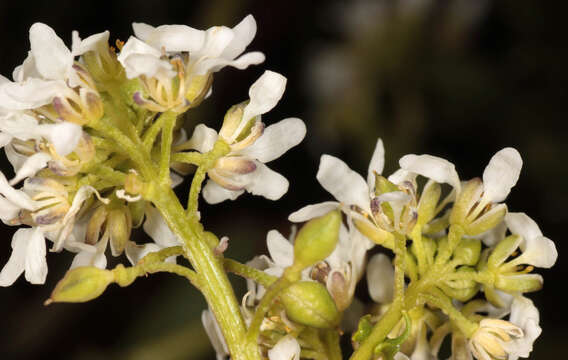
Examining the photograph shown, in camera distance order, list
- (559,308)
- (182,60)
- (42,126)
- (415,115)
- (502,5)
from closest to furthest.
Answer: (42,126), (182,60), (559,308), (415,115), (502,5)

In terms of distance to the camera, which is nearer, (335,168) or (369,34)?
(335,168)

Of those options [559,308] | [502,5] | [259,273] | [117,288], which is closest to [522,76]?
[502,5]

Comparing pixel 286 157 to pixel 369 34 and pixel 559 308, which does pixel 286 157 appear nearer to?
pixel 369 34

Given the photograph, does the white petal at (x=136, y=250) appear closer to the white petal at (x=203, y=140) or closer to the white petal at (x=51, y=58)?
the white petal at (x=203, y=140)

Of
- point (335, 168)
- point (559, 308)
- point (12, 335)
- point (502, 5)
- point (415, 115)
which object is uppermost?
point (335, 168)

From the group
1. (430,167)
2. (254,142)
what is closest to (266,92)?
(254,142)

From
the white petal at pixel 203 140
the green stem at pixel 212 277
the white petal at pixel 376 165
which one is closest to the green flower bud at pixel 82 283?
the green stem at pixel 212 277

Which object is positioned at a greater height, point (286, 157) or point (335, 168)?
point (335, 168)
